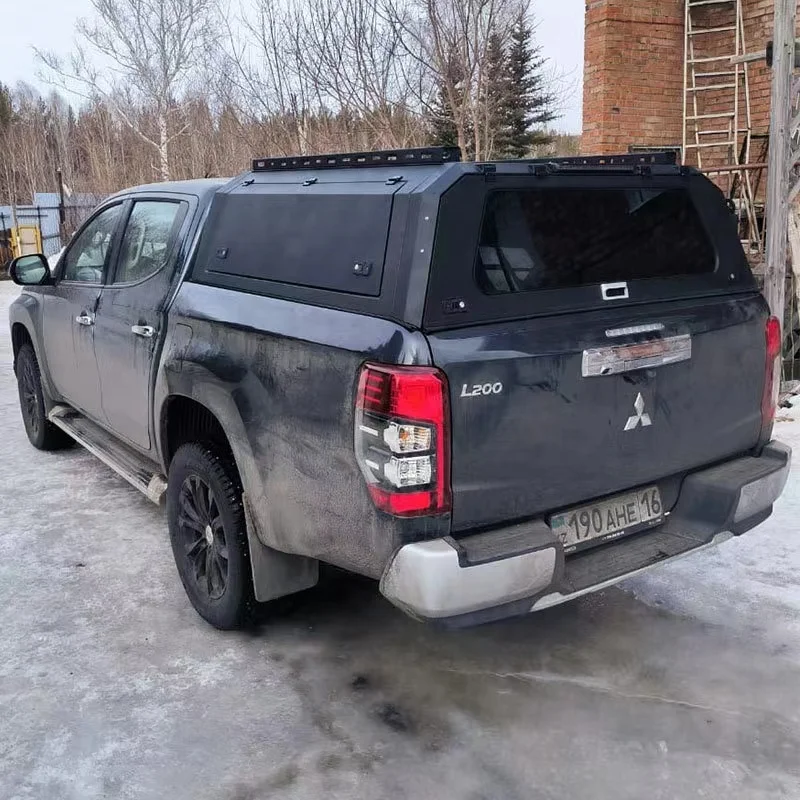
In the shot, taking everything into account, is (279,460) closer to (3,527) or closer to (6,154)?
(3,527)

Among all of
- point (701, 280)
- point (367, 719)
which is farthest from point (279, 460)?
point (701, 280)

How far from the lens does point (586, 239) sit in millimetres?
3012

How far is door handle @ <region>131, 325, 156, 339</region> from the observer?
3854 millimetres

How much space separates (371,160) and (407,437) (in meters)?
1.13

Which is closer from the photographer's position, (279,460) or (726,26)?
(279,460)

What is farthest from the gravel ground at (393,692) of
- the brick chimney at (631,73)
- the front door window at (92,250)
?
the brick chimney at (631,73)

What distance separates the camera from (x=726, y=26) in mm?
10195

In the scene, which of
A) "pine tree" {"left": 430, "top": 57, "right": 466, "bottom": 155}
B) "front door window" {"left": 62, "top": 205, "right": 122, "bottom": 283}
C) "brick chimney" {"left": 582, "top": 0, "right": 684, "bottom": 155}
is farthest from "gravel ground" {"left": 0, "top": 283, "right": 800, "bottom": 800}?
"pine tree" {"left": 430, "top": 57, "right": 466, "bottom": 155}

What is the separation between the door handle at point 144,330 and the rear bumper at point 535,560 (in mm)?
1871

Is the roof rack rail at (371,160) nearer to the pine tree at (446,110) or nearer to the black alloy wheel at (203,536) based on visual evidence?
the black alloy wheel at (203,536)

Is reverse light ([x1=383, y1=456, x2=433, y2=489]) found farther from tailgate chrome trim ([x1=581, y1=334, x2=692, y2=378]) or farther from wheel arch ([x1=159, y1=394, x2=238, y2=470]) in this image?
wheel arch ([x1=159, y1=394, x2=238, y2=470])

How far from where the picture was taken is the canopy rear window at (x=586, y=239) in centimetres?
278

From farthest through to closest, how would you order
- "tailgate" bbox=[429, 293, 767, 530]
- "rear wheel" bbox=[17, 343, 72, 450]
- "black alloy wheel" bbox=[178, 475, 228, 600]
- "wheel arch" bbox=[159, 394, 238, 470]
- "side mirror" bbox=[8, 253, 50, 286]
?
"rear wheel" bbox=[17, 343, 72, 450], "side mirror" bbox=[8, 253, 50, 286], "wheel arch" bbox=[159, 394, 238, 470], "black alloy wheel" bbox=[178, 475, 228, 600], "tailgate" bbox=[429, 293, 767, 530]

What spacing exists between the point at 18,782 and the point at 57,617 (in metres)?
1.14
